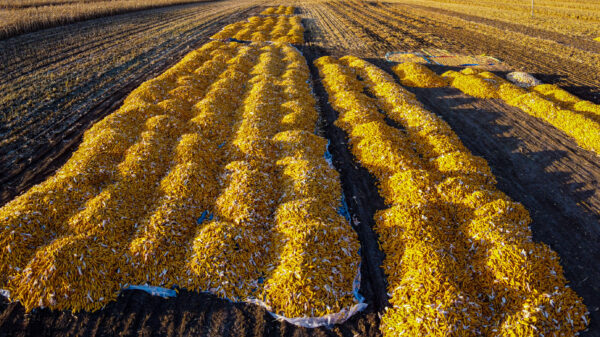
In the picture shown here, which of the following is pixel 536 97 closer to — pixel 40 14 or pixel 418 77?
pixel 418 77

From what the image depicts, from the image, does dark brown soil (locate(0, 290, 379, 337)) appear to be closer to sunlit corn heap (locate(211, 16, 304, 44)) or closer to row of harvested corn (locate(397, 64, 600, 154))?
row of harvested corn (locate(397, 64, 600, 154))

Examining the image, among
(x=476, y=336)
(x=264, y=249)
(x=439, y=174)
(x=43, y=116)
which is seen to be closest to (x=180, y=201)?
(x=264, y=249)

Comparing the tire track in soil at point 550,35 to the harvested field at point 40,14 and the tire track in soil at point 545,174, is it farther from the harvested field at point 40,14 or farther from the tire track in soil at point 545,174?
the harvested field at point 40,14

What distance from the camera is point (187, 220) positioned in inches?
268

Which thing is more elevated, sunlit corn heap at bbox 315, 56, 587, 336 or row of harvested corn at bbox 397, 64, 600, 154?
row of harvested corn at bbox 397, 64, 600, 154

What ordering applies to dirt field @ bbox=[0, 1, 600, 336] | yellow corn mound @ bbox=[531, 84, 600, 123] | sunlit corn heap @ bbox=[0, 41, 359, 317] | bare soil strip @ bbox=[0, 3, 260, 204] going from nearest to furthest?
dirt field @ bbox=[0, 1, 600, 336] → sunlit corn heap @ bbox=[0, 41, 359, 317] → bare soil strip @ bbox=[0, 3, 260, 204] → yellow corn mound @ bbox=[531, 84, 600, 123]

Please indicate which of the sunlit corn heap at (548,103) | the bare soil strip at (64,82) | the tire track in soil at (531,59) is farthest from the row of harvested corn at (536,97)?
the bare soil strip at (64,82)

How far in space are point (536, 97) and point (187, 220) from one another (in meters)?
16.3

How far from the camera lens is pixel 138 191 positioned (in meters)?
7.55

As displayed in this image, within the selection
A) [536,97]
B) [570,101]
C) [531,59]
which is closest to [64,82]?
[536,97]

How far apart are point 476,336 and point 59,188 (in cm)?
1008

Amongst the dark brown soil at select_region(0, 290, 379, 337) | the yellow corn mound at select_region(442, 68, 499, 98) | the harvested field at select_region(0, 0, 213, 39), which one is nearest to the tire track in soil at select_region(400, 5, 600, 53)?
the yellow corn mound at select_region(442, 68, 499, 98)

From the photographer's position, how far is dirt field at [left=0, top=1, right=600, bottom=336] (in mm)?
5258

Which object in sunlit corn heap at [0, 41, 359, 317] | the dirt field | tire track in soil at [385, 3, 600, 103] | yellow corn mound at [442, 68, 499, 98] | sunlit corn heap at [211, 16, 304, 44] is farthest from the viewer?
sunlit corn heap at [211, 16, 304, 44]
